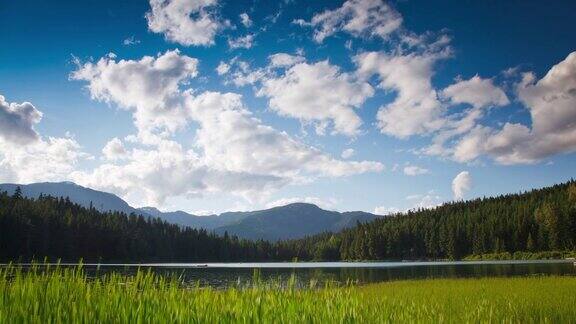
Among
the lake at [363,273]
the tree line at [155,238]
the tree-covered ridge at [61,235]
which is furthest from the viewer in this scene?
the tree line at [155,238]

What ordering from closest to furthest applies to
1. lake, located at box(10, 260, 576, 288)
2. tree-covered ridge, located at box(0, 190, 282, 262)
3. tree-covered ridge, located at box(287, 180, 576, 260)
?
lake, located at box(10, 260, 576, 288), tree-covered ridge, located at box(0, 190, 282, 262), tree-covered ridge, located at box(287, 180, 576, 260)

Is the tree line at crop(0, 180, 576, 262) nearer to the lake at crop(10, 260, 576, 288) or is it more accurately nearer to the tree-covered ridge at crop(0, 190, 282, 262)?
the tree-covered ridge at crop(0, 190, 282, 262)

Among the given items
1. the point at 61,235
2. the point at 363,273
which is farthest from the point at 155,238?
the point at 363,273

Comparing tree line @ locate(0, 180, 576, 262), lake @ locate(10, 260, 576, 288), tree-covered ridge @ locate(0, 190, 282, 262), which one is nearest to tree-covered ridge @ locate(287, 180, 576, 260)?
tree line @ locate(0, 180, 576, 262)

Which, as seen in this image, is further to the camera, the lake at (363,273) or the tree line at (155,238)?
the tree line at (155,238)

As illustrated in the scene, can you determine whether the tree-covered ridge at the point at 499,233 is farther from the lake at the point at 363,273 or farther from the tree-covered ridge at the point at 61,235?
the tree-covered ridge at the point at 61,235

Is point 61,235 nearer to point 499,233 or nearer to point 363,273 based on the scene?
point 363,273

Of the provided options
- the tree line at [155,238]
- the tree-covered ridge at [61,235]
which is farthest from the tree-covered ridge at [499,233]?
the tree-covered ridge at [61,235]

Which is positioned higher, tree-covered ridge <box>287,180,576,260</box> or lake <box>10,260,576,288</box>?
tree-covered ridge <box>287,180,576,260</box>

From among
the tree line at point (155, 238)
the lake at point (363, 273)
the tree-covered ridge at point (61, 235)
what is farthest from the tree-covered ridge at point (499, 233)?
the tree-covered ridge at point (61, 235)

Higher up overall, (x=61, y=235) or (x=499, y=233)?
(x=499, y=233)

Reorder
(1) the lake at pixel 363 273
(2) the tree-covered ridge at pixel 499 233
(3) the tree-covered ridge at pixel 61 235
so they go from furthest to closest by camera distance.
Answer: (2) the tree-covered ridge at pixel 499 233
(3) the tree-covered ridge at pixel 61 235
(1) the lake at pixel 363 273

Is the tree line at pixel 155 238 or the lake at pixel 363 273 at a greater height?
the tree line at pixel 155 238

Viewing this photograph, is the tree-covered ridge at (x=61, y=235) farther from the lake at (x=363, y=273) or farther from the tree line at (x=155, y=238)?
the lake at (x=363, y=273)
